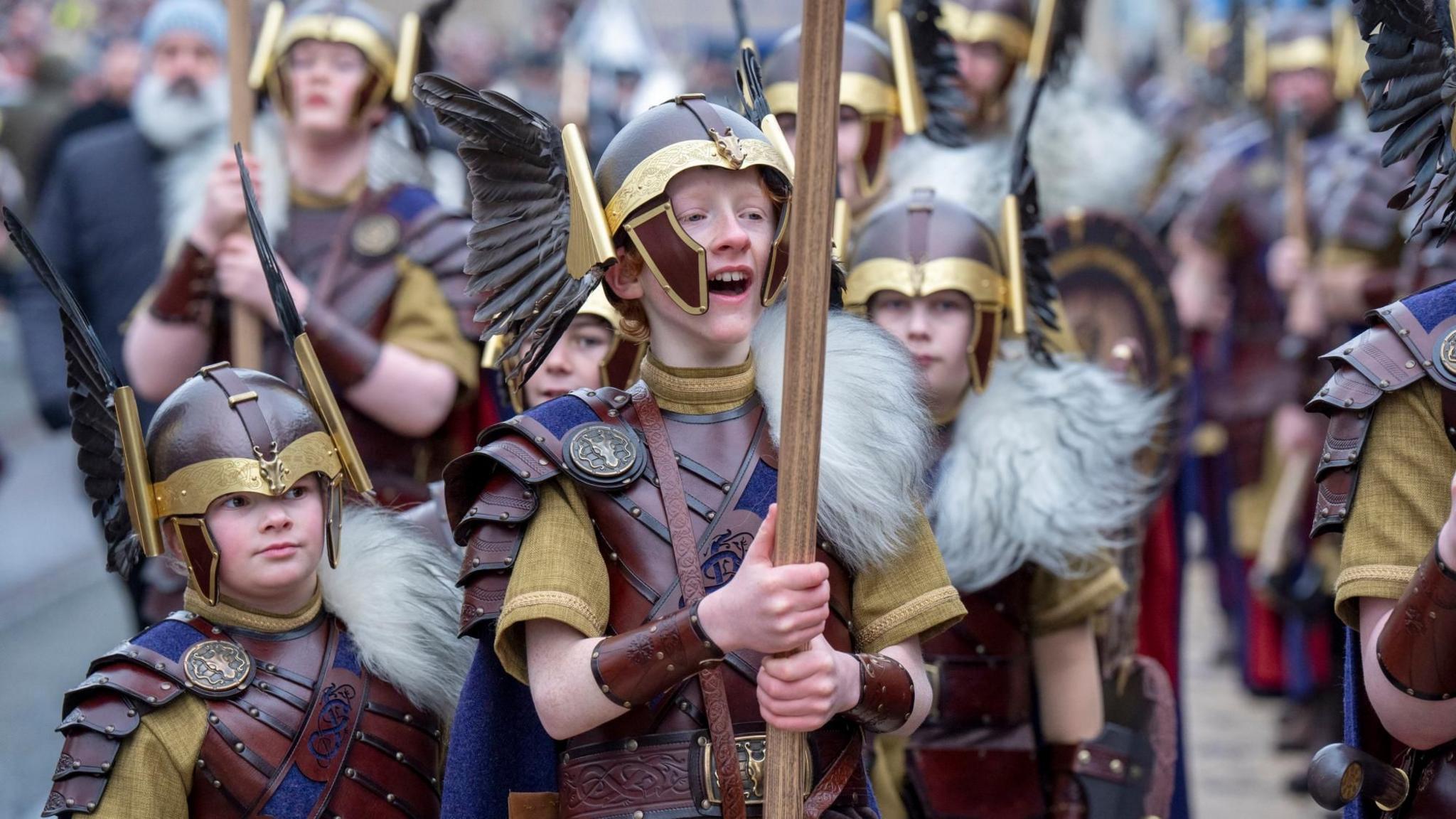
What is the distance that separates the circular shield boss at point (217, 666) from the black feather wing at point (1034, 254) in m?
1.95

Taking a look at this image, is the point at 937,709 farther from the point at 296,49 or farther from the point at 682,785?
the point at 296,49

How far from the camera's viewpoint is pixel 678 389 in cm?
334

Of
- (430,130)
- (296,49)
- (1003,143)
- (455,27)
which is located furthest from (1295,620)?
(455,27)

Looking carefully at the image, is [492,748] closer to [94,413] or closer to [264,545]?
[264,545]

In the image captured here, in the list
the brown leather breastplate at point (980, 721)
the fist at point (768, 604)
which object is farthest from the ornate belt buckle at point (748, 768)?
the brown leather breastplate at point (980, 721)

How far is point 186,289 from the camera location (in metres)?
5.27

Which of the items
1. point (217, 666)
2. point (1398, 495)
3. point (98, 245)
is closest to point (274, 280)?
→ point (217, 666)

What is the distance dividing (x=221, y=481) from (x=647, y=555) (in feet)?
2.65

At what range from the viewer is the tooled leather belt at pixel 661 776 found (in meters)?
3.13

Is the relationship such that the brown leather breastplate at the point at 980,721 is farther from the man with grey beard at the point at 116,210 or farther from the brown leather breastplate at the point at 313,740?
the man with grey beard at the point at 116,210

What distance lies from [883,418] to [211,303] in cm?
256

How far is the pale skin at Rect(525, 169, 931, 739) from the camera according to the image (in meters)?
2.92

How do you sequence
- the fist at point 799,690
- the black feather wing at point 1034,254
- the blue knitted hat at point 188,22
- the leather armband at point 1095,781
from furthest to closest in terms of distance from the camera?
the blue knitted hat at point 188,22 → the black feather wing at point 1034,254 → the leather armband at point 1095,781 → the fist at point 799,690

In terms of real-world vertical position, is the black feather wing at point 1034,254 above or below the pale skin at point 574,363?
above
